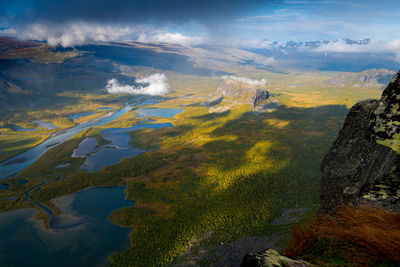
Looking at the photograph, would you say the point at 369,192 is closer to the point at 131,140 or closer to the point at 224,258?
the point at 224,258

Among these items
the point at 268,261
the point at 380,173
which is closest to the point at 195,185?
the point at 380,173

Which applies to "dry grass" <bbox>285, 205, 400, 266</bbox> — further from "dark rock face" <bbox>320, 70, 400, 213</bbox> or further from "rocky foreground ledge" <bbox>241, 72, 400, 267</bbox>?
"dark rock face" <bbox>320, 70, 400, 213</bbox>

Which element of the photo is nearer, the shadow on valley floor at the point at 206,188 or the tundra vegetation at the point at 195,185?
the shadow on valley floor at the point at 206,188

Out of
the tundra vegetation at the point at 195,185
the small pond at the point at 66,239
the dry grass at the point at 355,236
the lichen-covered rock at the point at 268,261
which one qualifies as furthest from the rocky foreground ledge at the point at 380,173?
the small pond at the point at 66,239

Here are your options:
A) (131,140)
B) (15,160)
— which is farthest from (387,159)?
(15,160)

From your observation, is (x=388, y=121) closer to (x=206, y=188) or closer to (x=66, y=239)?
(x=206, y=188)

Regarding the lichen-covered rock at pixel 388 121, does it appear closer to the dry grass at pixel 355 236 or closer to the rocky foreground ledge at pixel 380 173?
the rocky foreground ledge at pixel 380 173

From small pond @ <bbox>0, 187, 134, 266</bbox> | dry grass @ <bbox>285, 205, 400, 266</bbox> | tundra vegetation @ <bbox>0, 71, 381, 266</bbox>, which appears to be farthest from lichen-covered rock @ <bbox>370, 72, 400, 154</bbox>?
small pond @ <bbox>0, 187, 134, 266</bbox>
